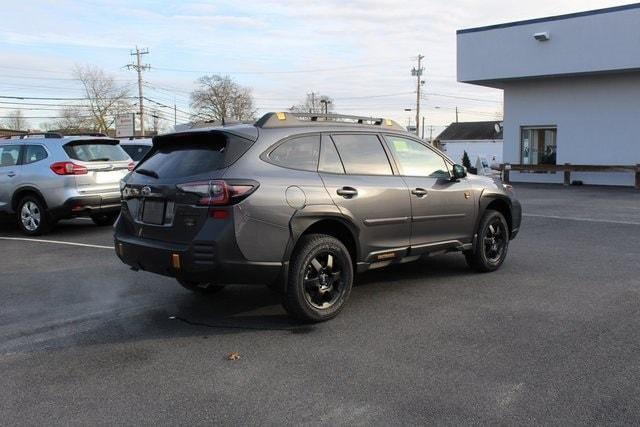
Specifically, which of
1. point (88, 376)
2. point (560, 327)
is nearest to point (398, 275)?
point (560, 327)

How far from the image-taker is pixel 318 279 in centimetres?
518

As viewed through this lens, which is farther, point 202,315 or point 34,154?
point 34,154

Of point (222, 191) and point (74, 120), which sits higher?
point (74, 120)

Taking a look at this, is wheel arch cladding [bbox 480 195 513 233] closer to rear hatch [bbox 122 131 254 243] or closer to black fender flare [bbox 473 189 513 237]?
black fender flare [bbox 473 189 513 237]

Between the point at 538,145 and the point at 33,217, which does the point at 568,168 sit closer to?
the point at 538,145

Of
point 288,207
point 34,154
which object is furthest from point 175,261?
point 34,154

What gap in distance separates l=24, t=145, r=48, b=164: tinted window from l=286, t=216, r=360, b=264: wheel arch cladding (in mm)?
7113

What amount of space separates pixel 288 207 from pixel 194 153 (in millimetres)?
1007

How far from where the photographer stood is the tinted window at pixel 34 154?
414 inches

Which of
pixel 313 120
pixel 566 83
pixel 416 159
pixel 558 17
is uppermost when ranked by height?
pixel 558 17

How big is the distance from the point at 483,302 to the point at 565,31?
1962 centimetres

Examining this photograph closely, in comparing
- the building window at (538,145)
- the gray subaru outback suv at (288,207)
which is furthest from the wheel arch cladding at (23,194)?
the building window at (538,145)

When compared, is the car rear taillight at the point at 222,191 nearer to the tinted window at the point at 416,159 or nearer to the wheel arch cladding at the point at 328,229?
the wheel arch cladding at the point at 328,229

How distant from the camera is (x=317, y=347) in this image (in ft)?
15.2
